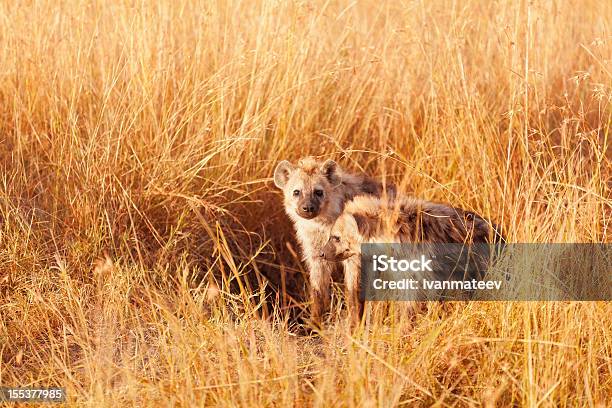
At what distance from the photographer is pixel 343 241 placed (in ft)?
15.9

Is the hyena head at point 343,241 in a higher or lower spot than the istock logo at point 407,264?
higher

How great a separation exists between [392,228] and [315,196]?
0.95 m

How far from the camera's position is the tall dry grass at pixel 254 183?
12.2 feet

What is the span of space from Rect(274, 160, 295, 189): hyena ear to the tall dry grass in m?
0.22

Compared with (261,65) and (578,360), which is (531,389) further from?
(261,65)

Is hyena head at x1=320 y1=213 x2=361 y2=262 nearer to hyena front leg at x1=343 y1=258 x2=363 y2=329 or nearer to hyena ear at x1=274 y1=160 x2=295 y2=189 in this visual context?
hyena front leg at x1=343 y1=258 x2=363 y2=329

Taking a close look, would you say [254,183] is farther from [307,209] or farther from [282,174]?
[307,209]

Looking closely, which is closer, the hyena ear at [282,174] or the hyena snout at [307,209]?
the hyena snout at [307,209]

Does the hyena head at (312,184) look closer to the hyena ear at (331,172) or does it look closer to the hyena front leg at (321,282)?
the hyena ear at (331,172)

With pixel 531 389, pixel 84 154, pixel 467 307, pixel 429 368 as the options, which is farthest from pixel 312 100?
pixel 531 389

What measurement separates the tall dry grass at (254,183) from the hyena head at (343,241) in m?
0.36
